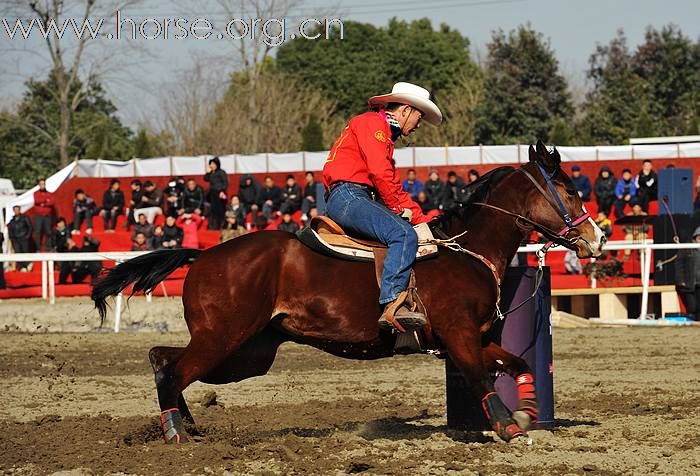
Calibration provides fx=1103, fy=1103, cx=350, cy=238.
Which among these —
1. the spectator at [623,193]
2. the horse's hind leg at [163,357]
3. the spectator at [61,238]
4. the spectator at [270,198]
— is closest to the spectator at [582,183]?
the spectator at [623,193]

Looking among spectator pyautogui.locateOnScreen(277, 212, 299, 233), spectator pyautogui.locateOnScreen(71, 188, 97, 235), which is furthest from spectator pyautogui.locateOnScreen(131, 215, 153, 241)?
spectator pyautogui.locateOnScreen(71, 188, 97, 235)

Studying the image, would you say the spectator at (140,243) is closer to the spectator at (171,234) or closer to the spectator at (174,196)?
the spectator at (171,234)

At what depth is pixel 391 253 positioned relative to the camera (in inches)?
302

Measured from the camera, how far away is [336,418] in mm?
9406

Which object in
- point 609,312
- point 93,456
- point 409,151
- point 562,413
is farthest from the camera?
point 409,151

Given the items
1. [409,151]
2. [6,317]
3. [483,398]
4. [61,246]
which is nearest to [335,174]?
[483,398]

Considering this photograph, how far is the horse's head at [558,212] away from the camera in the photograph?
8.11m

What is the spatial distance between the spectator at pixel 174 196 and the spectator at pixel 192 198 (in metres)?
0.17

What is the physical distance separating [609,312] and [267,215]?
8.46m

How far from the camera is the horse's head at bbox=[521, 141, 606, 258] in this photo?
8.11 m

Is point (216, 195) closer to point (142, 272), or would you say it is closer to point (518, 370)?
point (142, 272)

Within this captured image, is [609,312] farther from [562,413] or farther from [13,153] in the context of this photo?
[13,153]

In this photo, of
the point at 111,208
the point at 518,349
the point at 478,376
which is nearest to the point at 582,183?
the point at 111,208

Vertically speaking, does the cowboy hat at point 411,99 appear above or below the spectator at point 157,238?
above
